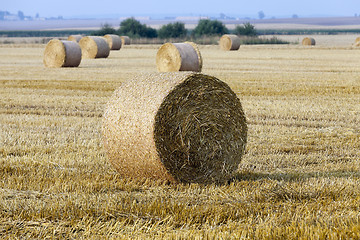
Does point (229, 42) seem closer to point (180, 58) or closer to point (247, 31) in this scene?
point (247, 31)

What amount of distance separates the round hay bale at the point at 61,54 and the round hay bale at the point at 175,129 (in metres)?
17.5

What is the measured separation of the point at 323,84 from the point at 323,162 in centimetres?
1045

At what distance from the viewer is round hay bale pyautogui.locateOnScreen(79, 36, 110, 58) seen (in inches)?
1224

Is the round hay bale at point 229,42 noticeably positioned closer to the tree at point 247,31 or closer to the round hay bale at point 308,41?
the round hay bale at point 308,41

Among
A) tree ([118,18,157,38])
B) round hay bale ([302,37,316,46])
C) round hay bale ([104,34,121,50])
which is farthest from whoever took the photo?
tree ([118,18,157,38])

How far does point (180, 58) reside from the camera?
2084 centimetres

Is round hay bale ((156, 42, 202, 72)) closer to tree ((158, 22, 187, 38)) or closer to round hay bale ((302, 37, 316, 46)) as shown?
round hay bale ((302, 37, 316, 46))

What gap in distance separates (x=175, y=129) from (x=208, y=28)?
5731cm

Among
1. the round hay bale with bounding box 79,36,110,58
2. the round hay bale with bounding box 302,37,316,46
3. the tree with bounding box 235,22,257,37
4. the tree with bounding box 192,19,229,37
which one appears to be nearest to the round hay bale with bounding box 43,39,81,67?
the round hay bale with bounding box 79,36,110,58

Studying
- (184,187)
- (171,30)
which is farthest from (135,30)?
(184,187)

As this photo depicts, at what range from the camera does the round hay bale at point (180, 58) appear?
20.9 m

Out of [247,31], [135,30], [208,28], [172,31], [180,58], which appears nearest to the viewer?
[180,58]

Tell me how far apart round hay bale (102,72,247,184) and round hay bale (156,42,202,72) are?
46.2 ft

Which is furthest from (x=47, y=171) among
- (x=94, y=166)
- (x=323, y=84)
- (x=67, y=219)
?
(x=323, y=84)
